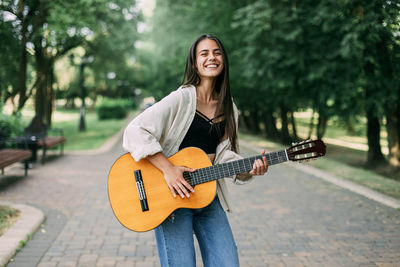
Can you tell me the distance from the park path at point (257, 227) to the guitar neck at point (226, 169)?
1857 mm

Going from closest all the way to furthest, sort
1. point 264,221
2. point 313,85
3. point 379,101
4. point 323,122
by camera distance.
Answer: point 264,221 < point 379,101 < point 313,85 < point 323,122

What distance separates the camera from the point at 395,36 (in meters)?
8.16

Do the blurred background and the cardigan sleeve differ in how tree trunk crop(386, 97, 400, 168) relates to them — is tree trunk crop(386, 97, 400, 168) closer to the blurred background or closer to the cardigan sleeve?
the blurred background

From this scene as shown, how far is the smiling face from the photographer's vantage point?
8.57 feet

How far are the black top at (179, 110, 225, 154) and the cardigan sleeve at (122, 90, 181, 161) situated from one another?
168mm

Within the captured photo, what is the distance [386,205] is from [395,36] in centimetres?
388

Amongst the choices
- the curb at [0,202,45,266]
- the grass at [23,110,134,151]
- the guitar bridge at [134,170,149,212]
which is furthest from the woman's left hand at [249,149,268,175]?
the grass at [23,110,134,151]

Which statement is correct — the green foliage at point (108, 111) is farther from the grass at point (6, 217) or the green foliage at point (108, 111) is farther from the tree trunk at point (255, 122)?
the grass at point (6, 217)

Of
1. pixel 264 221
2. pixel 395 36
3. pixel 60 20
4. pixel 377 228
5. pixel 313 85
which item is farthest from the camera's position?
pixel 313 85

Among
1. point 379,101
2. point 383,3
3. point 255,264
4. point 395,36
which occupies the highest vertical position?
point 383,3

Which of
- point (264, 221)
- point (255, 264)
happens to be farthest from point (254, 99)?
point (255, 264)

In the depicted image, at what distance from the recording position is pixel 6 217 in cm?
512

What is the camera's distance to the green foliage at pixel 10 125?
35.6 feet

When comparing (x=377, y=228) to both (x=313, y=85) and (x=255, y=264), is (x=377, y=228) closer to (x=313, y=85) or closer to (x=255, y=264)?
(x=255, y=264)
